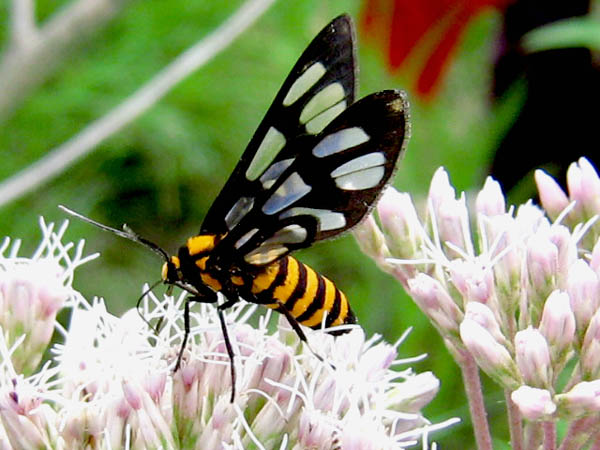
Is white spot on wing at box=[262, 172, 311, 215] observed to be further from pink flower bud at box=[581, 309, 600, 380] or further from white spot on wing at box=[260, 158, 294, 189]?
pink flower bud at box=[581, 309, 600, 380]

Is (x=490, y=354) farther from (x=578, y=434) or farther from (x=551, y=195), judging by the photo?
(x=551, y=195)

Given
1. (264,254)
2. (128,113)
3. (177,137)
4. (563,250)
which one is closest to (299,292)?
(264,254)

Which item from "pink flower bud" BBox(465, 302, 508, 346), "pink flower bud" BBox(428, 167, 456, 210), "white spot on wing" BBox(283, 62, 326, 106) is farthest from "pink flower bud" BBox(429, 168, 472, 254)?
"white spot on wing" BBox(283, 62, 326, 106)

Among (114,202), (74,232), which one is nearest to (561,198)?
(74,232)

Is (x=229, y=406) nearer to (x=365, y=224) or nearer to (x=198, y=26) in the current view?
(x=365, y=224)

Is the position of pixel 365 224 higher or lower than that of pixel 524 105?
lower

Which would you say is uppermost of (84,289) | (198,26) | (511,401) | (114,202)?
(198,26)

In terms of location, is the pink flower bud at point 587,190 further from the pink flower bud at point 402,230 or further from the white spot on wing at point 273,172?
the white spot on wing at point 273,172
